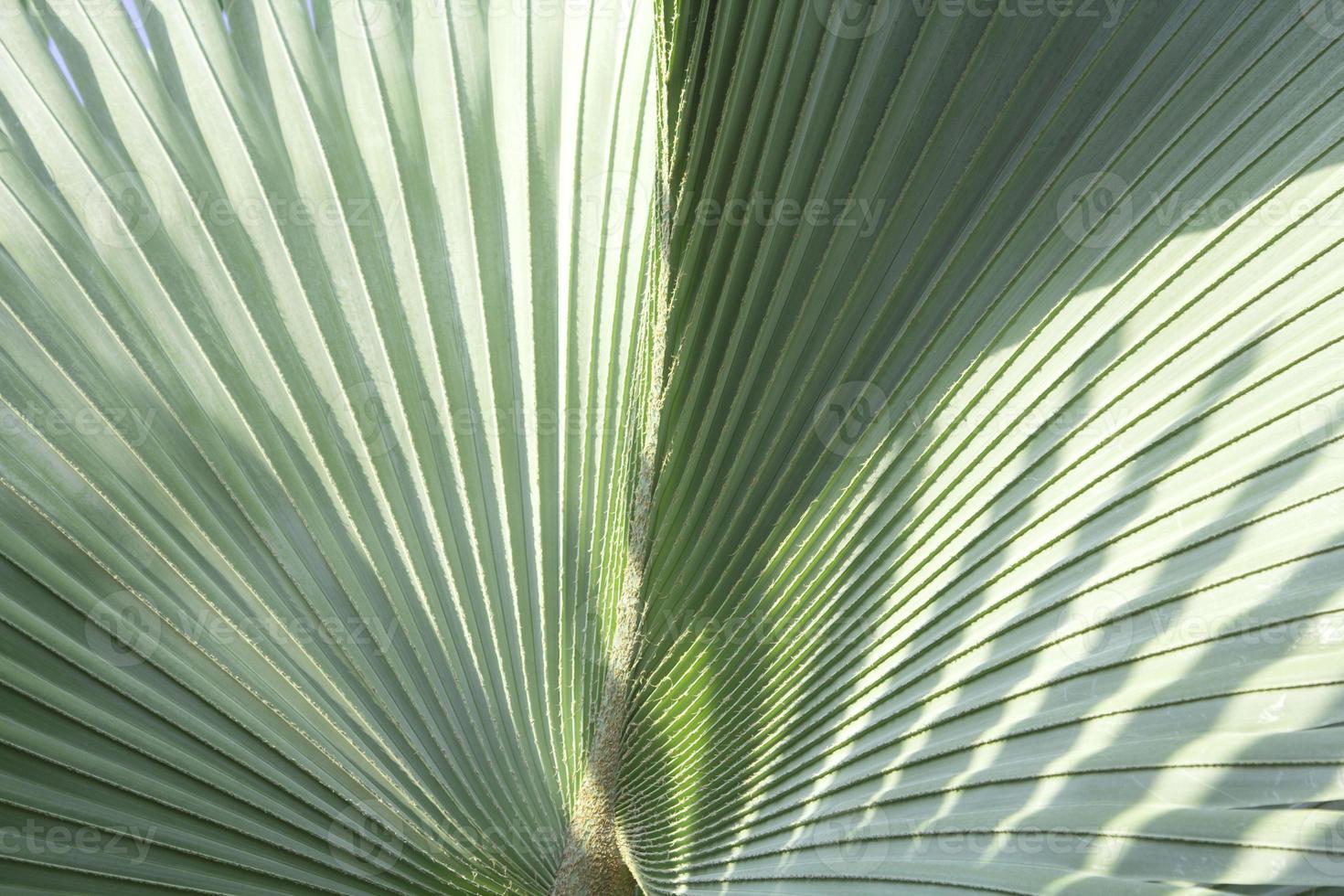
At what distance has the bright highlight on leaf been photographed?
1423 mm

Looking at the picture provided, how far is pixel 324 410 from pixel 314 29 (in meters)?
0.69

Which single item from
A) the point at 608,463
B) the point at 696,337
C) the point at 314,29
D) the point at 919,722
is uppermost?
the point at 314,29

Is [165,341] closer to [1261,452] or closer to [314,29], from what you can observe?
[314,29]

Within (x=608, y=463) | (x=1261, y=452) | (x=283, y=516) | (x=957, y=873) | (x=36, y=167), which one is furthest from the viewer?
(x=608, y=463)

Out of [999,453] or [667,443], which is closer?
[999,453]

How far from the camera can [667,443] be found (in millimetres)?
1947

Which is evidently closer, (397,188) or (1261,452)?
(1261,452)

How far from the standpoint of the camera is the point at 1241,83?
1502 mm

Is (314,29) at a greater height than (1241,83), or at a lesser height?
greater

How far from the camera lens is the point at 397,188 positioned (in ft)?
5.98

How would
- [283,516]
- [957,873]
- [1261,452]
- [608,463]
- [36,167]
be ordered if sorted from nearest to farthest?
1. [1261,452]
2. [957,873]
3. [36,167]
4. [283,516]
5. [608,463]

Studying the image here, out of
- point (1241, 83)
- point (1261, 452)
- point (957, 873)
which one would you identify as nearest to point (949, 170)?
point (1241, 83)

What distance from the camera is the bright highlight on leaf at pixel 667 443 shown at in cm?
142

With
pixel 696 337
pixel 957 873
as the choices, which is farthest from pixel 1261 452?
pixel 696 337
